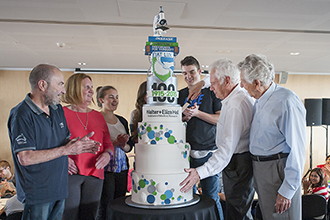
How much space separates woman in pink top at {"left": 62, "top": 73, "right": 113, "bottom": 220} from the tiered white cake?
0.53 meters

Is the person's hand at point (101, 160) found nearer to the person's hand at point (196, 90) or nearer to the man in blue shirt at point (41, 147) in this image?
the man in blue shirt at point (41, 147)

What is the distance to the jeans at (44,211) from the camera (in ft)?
6.19

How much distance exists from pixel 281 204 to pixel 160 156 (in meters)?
0.81

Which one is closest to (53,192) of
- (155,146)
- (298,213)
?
(155,146)

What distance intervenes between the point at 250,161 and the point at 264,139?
271mm

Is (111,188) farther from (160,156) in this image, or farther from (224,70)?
(224,70)

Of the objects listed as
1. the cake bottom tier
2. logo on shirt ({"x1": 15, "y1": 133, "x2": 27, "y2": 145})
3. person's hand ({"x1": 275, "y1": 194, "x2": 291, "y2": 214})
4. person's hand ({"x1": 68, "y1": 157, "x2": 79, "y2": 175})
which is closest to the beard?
logo on shirt ({"x1": 15, "y1": 133, "x2": 27, "y2": 145})

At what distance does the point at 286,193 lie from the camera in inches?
71.5

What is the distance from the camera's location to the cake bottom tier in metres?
1.93

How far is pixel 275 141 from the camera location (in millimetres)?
1907

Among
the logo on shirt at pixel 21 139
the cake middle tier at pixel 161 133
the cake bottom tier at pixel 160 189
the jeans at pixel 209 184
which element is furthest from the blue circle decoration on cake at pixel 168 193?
the logo on shirt at pixel 21 139

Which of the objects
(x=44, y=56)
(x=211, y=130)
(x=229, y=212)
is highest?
(x=44, y=56)

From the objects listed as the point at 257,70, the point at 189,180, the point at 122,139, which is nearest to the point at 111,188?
the point at 122,139

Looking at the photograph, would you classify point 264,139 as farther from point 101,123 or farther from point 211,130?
point 101,123
